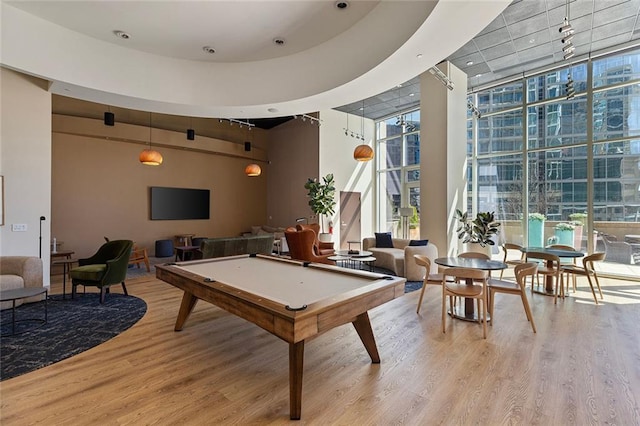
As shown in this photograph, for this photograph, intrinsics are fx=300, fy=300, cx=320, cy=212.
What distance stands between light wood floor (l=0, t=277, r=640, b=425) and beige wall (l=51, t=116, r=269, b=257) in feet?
18.4

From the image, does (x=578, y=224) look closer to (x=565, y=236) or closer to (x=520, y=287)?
(x=565, y=236)

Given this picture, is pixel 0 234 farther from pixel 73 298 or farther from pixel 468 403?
pixel 468 403

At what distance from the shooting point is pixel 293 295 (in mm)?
2447

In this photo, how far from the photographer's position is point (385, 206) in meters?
10.5

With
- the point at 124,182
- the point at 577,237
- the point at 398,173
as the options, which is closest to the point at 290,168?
the point at 398,173

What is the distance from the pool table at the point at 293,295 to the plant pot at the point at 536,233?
21.4 ft

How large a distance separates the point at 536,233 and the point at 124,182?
11.0 metres

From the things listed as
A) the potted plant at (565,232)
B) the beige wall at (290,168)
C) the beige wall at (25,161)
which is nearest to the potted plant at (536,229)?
the potted plant at (565,232)

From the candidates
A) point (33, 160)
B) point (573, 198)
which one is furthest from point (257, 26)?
point (573, 198)

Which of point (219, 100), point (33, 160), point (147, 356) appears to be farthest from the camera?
point (219, 100)

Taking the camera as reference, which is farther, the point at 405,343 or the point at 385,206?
the point at 385,206

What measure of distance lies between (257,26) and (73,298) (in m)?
5.30

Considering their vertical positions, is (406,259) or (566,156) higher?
(566,156)

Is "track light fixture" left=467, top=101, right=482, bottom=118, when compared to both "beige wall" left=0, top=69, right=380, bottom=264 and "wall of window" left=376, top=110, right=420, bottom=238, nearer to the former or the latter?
"wall of window" left=376, top=110, right=420, bottom=238
